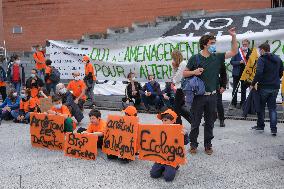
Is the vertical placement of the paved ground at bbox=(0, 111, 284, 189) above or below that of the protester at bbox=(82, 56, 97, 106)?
below

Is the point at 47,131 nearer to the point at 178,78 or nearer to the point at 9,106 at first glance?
the point at 178,78

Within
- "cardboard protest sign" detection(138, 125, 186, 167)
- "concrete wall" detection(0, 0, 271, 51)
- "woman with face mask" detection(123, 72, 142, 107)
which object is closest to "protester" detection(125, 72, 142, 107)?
"woman with face mask" detection(123, 72, 142, 107)

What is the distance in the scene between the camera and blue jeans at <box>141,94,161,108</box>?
1132 cm

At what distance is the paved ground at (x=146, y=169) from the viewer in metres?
5.21

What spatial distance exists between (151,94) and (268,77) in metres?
4.32

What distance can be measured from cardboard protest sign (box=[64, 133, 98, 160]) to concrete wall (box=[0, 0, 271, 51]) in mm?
11660

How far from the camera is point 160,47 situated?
1215 centimetres

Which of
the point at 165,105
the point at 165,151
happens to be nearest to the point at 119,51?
the point at 165,105

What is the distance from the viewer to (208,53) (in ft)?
20.3

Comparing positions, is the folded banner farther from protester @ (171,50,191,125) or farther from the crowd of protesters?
protester @ (171,50,191,125)

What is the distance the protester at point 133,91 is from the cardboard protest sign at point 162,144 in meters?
5.76

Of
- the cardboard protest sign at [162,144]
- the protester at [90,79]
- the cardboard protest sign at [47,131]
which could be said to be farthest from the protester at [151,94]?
the cardboard protest sign at [162,144]

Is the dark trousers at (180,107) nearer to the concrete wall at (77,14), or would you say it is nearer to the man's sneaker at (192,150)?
the man's sneaker at (192,150)

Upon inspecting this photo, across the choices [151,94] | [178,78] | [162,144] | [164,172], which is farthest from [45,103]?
[164,172]
